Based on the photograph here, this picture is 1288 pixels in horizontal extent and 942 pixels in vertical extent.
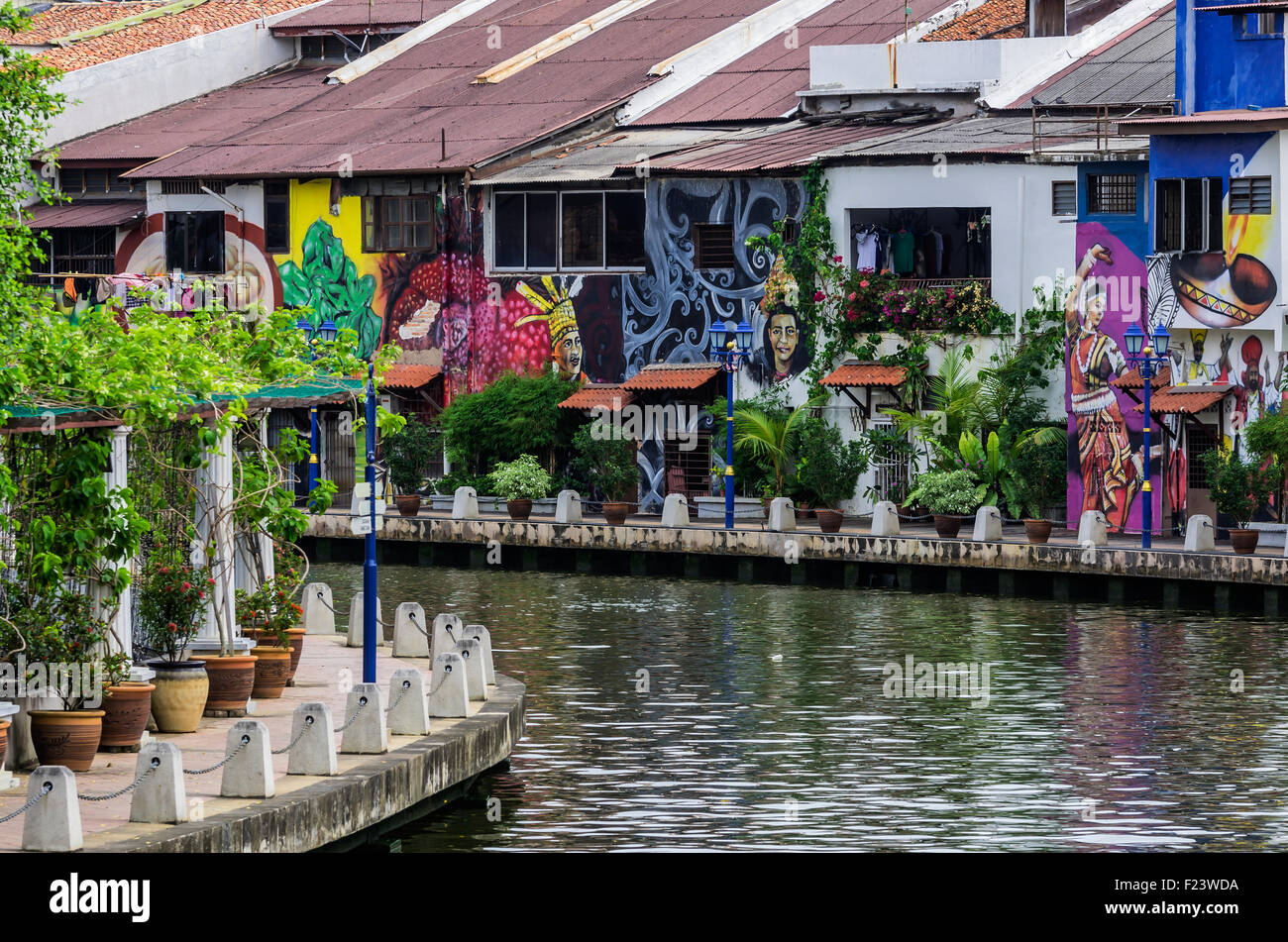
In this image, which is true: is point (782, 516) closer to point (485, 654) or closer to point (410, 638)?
point (410, 638)

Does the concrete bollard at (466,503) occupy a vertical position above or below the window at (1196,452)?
below

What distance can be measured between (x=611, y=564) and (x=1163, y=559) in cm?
1099

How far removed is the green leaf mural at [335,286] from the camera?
186 feet

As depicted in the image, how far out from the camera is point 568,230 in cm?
5347

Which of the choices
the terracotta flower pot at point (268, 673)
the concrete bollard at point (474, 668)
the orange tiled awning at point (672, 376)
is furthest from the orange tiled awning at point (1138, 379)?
the terracotta flower pot at point (268, 673)

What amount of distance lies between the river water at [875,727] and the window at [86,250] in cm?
2165

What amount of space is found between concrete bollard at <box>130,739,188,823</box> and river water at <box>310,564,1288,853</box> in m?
3.46

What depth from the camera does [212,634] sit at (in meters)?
25.2

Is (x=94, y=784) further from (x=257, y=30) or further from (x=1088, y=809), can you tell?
(x=257, y=30)

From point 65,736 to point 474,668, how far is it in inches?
234

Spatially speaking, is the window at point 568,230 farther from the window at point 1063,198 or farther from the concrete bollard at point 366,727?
the concrete bollard at point 366,727

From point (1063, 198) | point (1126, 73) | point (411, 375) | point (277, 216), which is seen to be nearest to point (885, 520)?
point (1063, 198)

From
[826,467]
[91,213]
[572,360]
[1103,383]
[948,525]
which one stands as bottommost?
[948,525]
